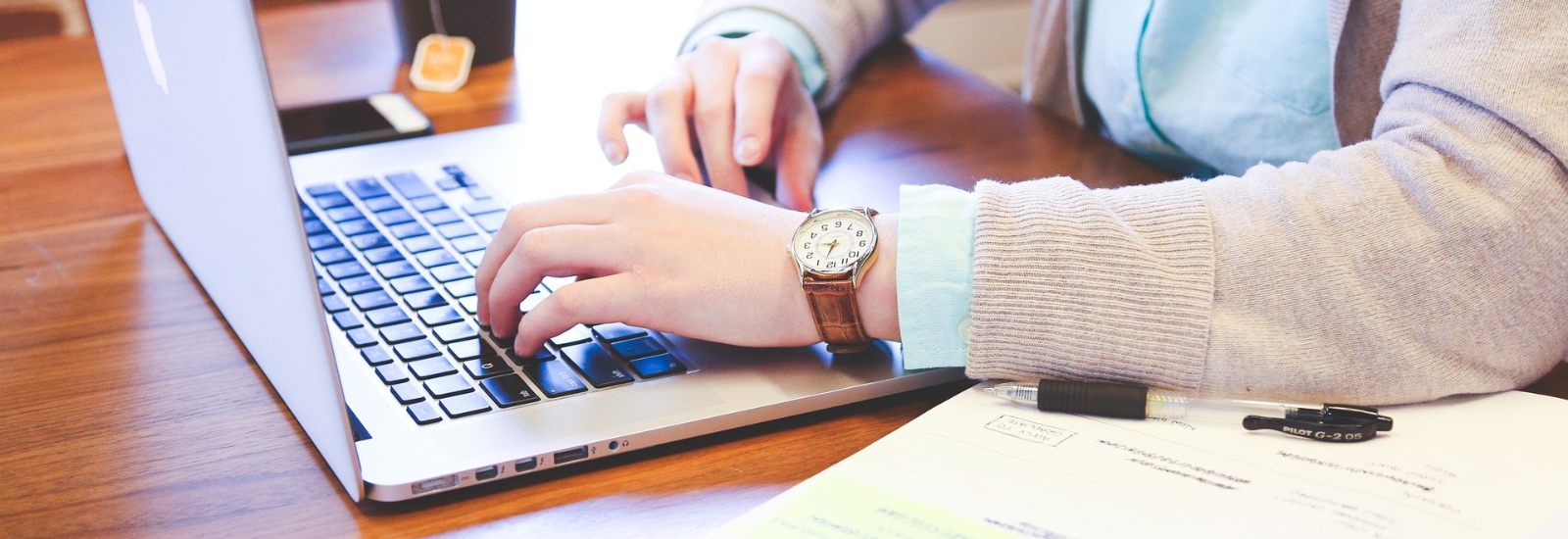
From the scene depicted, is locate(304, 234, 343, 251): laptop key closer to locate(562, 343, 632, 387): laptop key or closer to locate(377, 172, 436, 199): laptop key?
locate(377, 172, 436, 199): laptop key

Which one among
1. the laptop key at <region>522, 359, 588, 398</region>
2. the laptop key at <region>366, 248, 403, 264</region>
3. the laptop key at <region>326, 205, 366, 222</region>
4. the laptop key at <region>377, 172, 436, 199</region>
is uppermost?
the laptop key at <region>377, 172, 436, 199</region>

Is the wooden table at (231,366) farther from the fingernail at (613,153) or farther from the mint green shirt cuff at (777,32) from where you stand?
the fingernail at (613,153)

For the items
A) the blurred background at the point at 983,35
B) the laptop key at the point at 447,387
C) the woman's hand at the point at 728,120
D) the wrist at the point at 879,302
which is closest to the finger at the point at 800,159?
the woman's hand at the point at 728,120

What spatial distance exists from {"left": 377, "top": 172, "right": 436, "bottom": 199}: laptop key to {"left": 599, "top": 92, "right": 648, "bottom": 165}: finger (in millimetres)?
131

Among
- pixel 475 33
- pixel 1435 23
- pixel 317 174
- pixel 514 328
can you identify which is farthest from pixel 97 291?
pixel 1435 23

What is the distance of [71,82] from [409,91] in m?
0.35

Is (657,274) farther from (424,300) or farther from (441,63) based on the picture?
(441,63)

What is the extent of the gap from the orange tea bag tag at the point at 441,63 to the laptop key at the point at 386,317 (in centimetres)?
50

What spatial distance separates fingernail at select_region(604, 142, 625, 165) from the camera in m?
0.82

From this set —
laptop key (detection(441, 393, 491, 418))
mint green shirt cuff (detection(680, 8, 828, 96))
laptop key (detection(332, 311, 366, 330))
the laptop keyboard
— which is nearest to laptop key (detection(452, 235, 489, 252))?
the laptop keyboard

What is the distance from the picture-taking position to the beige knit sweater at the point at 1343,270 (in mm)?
556

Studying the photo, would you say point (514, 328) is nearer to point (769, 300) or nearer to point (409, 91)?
point (769, 300)

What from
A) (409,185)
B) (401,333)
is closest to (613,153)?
(409,185)

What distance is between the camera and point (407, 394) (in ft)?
1.79
